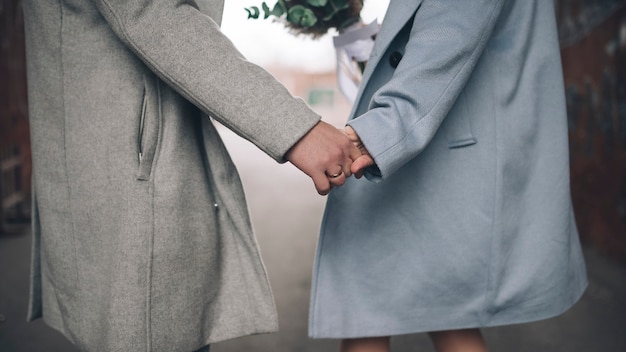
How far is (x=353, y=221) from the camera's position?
4.42 feet

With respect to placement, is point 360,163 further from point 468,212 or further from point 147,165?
point 147,165

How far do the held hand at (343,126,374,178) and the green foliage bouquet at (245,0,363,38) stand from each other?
22.0 inches

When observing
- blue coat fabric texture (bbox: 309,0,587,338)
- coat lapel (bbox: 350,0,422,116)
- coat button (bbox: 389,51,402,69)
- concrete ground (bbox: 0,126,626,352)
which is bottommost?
concrete ground (bbox: 0,126,626,352)

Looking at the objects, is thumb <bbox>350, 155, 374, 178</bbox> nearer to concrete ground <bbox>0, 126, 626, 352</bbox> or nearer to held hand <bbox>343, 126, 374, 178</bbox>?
held hand <bbox>343, 126, 374, 178</bbox>

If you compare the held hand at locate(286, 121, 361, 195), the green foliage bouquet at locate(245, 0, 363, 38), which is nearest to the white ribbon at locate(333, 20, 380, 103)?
the green foliage bouquet at locate(245, 0, 363, 38)

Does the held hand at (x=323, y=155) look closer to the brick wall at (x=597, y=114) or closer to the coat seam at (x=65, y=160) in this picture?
the coat seam at (x=65, y=160)

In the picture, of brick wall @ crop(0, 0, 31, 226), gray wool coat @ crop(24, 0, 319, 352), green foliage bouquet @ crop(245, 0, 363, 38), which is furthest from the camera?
brick wall @ crop(0, 0, 31, 226)

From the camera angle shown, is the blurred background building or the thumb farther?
the blurred background building

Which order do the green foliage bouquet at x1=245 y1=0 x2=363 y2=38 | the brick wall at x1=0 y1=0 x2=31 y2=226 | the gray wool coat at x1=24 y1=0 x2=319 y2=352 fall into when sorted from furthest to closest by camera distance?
1. the brick wall at x1=0 y1=0 x2=31 y2=226
2. the green foliage bouquet at x1=245 y1=0 x2=363 y2=38
3. the gray wool coat at x1=24 y1=0 x2=319 y2=352

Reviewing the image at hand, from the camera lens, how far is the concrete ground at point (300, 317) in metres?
2.65

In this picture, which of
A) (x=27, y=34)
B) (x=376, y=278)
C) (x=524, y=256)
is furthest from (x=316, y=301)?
(x=27, y=34)

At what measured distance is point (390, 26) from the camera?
1.28 metres

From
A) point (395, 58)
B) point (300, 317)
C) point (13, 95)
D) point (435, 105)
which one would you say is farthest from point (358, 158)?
point (13, 95)

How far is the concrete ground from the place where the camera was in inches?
104
